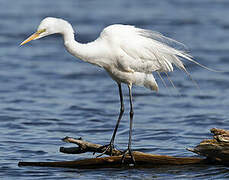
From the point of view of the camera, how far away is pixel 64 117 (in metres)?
11.7

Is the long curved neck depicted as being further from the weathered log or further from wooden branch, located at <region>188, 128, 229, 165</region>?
wooden branch, located at <region>188, 128, 229, 165</region>

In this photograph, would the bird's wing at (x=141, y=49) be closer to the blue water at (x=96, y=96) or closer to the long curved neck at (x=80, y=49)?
the long curved neck at (x=80, y=49)

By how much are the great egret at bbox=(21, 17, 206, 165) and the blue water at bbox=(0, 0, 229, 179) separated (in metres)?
1.31

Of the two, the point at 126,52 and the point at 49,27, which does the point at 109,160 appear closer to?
the point at 126,52

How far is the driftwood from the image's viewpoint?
282 inches

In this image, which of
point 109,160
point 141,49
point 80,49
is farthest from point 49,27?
point 109,160

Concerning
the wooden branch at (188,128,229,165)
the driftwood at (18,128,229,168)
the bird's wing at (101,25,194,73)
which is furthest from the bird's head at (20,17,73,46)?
the wooden branch at (188,128,229,165)

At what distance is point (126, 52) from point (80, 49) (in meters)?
0.72

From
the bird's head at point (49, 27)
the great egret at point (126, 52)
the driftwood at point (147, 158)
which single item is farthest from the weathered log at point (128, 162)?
the bird's head at point (49, 27)

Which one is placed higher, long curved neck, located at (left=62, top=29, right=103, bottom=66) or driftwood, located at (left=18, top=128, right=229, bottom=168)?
long curved neck, located at (left=62, top=29, right=103, bottom=66)

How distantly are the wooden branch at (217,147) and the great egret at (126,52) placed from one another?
110 cm

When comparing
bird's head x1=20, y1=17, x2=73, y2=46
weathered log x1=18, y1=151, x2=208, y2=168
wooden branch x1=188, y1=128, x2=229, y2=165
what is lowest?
weathered log x1=18, y1=151, x2=208, y2=168

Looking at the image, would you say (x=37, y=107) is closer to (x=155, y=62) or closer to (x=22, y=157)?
(x=22, y=157)

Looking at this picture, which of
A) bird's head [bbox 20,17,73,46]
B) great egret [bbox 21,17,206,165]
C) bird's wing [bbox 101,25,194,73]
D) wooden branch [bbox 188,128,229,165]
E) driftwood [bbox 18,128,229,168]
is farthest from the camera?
bird's wing [bbox 101,25,194,73]
